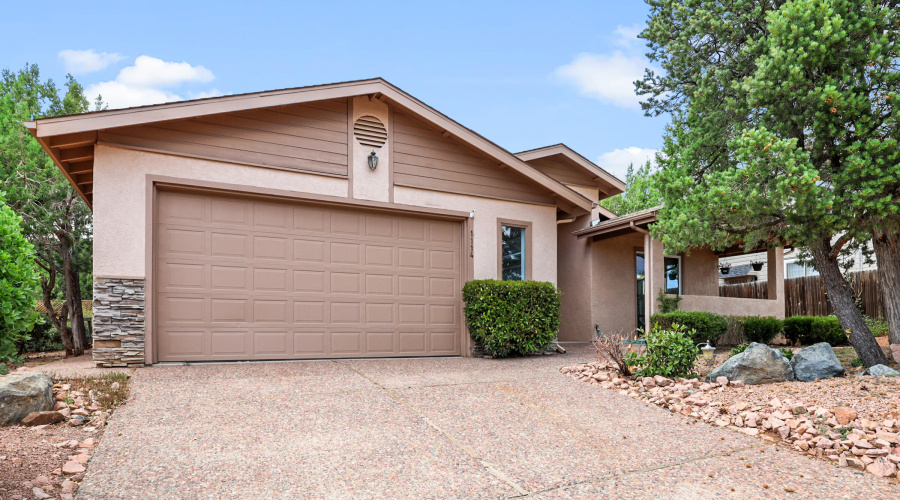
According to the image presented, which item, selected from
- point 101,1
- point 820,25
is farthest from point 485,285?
point 101,1

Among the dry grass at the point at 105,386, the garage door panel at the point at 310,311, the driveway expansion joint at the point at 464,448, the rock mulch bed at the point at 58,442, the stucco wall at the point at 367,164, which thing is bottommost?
the driveway expansion joint at the point at 464,448

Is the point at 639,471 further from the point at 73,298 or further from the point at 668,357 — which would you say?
the point at 73,298

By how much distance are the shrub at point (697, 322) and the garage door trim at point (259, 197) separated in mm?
3711

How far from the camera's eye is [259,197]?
7.89 m

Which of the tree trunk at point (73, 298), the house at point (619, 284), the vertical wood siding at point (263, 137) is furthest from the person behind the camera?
the house at point (619, 284)

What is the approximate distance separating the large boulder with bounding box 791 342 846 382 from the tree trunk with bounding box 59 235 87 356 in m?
12.8

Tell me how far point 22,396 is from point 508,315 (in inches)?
238

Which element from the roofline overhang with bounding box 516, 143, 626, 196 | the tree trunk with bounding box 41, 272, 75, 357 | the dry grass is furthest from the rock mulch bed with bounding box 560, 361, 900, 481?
the tree trunk with bounding box 41, 272, 75, 357

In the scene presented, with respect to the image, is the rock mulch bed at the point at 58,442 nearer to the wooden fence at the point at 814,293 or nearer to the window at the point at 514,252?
the window at the point at 514,252

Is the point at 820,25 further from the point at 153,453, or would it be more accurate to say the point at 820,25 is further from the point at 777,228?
the point at 153,453

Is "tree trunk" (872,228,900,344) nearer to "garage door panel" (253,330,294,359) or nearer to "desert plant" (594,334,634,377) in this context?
"desert plant" (594,334,634,377)

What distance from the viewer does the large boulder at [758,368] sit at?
6.08 metres

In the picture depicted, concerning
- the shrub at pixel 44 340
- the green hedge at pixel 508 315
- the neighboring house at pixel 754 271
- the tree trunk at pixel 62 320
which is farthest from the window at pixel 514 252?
the neighboring house at pixel 754 271

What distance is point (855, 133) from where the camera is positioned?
19.6 ft
